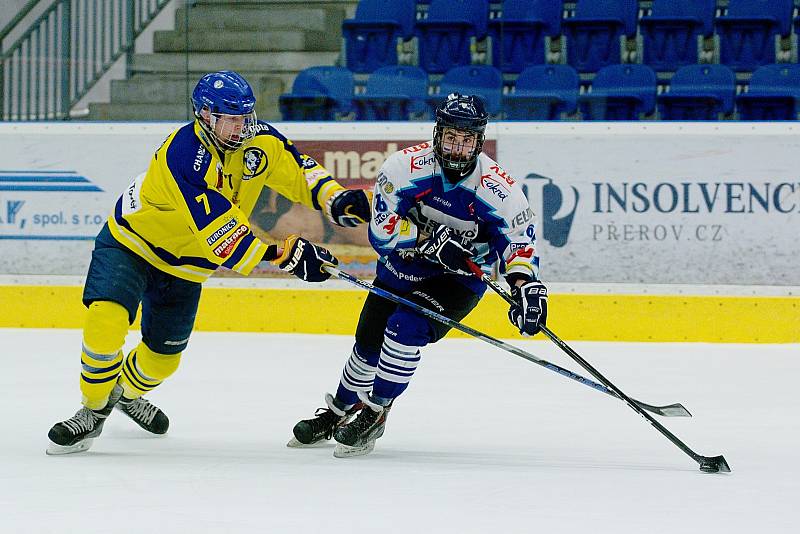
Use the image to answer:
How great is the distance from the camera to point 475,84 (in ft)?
20.5

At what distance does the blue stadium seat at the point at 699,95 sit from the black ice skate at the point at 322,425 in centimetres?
309

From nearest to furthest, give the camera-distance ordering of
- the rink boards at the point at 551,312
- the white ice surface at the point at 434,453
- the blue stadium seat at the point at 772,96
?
the white ice surface at the point at 434,453 < the rink boards at the point at 551,312 < the blue stadium seat at the point at 772,96

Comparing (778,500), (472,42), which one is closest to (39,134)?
(472,42)

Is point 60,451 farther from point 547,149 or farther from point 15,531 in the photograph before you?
point 547,149

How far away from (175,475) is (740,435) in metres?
1.83

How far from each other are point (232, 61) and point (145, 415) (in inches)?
121

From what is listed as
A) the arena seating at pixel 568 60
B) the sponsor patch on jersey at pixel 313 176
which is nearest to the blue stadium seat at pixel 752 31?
the arena seating at pixel 568 60

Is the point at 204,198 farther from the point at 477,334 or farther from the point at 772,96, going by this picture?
the point at 772,96

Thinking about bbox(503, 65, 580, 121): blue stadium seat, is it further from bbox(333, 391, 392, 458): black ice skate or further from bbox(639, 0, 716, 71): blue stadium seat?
bbox(333, 391, 392, 458): black ice skate

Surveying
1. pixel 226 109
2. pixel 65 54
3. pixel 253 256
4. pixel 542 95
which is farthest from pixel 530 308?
pixel 65 54

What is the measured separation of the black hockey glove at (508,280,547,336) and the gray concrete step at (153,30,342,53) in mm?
3395

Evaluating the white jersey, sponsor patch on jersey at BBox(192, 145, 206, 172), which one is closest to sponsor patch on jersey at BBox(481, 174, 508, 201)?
the white jersey

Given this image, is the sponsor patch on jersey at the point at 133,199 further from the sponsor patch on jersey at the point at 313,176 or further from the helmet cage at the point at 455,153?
the helmet cage at the point at 455,153

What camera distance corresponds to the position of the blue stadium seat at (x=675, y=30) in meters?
6.41
